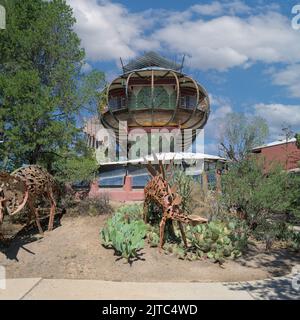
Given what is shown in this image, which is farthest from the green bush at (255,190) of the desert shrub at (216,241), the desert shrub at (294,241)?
the desert shrub at (216,241)

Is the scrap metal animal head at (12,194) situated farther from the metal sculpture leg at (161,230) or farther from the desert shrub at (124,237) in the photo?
the metal sculpture leg at (161,230)

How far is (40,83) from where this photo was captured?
15.7 metres

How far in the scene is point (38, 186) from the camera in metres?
12.3

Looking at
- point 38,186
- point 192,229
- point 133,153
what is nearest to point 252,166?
point 192,229

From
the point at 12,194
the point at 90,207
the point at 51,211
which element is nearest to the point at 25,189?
the point at 12,194

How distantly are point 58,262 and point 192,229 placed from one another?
11.9ft

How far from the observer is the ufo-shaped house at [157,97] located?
1309 inches

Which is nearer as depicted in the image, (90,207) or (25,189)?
(25,189)

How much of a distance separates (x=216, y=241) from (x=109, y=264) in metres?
2.79

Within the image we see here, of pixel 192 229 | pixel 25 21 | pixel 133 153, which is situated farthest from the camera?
pixel 133 153

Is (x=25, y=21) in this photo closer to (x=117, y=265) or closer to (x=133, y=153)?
(x=117, y=265)

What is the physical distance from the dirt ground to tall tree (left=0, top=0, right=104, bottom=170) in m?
4.35

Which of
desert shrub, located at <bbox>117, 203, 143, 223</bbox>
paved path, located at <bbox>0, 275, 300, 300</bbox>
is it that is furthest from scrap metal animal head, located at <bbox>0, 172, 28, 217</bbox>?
desert shrub, located at <bbox>117, 203, 143, 223</bbox>

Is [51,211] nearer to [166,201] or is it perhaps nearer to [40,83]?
[166,201]
